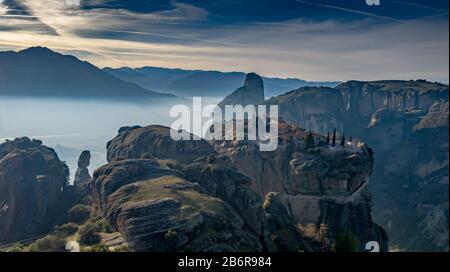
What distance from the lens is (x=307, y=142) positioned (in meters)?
86.0

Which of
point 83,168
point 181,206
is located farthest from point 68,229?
point 83,168

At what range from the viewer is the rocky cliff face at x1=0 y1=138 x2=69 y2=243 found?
6525cm

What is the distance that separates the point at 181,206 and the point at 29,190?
37715mm

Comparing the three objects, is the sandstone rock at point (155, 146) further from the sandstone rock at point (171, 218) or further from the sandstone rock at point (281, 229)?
the sandstone rock at point (171, 218)

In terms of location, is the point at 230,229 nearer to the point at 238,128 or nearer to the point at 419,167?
the point at 238,128

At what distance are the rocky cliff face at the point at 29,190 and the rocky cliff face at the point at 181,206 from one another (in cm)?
1237

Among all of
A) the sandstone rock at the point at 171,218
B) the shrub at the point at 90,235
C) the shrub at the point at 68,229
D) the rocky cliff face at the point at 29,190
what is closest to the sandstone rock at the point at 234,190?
the sandstone rock at the point at 171,218

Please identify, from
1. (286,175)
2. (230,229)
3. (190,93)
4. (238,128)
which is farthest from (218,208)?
(190,93)

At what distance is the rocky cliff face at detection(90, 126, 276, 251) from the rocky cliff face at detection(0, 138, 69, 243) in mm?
12369

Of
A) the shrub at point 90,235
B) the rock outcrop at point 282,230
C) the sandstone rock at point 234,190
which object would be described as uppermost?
the sandstone rock at point 234,190

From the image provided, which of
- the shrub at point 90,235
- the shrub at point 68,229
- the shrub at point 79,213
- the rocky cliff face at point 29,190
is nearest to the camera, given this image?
the shrub at point 90,235

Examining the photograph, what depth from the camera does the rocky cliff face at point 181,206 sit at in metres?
39.3

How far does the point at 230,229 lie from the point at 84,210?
29914 mm
